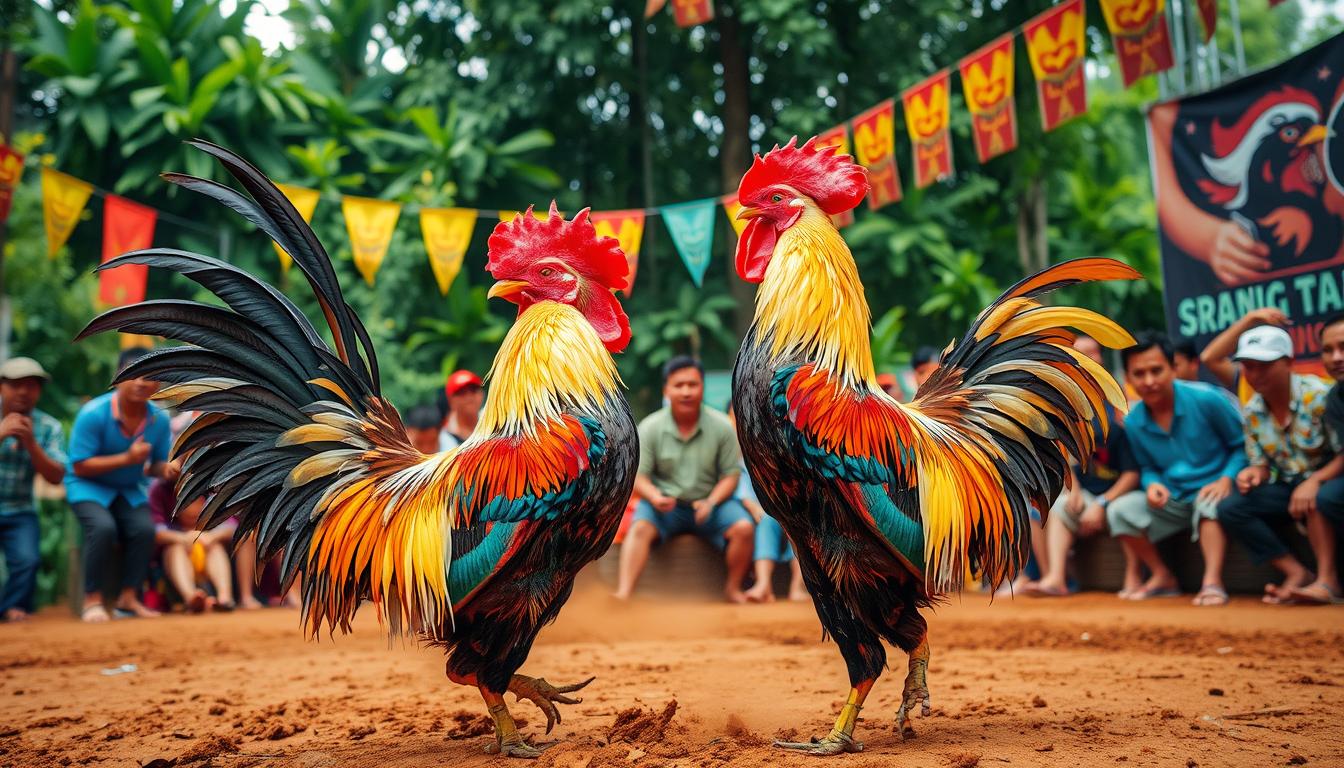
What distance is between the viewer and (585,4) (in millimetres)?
12578

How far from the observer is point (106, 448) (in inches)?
283

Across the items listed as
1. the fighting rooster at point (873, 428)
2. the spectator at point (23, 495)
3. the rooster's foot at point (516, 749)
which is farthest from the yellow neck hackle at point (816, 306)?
the spectator at point (23, 495)

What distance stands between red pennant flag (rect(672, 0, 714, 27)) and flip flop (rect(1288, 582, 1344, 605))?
6.45 m

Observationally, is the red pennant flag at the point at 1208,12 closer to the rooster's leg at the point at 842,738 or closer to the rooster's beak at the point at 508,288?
the rooster's beak at the point at 508,288

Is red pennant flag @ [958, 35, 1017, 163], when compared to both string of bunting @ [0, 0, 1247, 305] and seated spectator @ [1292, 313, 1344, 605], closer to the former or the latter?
string of bunting @ [0, 0, 1247, 305]

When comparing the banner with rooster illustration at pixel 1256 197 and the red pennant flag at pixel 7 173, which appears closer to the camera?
the banner with rooster illustration at pixel 1256 197

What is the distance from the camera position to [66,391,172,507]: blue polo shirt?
23.4 feet

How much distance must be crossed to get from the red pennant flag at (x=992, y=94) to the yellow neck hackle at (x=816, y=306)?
516 cm

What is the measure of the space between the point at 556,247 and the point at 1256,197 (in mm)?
5462

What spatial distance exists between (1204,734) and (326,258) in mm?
3150

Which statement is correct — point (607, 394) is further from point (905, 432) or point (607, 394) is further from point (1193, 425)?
point (1193, 425)

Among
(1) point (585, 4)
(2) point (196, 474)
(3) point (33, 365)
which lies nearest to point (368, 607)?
(3) point (33, 365)

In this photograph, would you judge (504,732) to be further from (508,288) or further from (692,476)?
(692,476)

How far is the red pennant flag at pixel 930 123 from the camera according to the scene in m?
8.22
